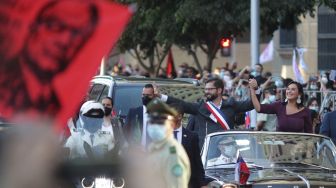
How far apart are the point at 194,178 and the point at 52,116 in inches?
145

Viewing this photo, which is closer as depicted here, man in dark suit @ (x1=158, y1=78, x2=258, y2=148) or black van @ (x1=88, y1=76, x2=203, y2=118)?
man in dark suit @ (x1=158, y1=78, x2=258, y2=148)

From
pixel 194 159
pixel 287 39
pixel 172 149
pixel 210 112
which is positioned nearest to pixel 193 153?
pixel 194 159

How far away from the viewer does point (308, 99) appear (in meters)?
19.4

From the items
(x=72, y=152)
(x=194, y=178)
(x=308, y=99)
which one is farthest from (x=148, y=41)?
(x=72, y=152)

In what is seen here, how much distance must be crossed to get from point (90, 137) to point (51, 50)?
303 cm

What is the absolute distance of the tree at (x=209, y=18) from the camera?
912 inches

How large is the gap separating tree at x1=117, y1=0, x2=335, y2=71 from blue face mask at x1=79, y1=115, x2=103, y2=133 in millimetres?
13784

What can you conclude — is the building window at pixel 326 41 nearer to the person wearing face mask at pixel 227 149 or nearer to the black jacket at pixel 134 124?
the person wearing face mask at pixel 227 149

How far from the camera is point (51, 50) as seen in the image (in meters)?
5.15

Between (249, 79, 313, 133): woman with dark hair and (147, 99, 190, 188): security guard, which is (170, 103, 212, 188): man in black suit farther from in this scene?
(249, 79, 313, 133): woman with dark hair

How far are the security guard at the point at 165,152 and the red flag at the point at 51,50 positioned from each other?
3.96 ft

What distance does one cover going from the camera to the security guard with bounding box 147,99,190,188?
6164mm

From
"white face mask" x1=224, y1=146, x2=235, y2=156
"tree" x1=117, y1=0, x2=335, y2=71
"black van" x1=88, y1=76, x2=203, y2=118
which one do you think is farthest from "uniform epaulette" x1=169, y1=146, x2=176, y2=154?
"tree" x1=117, y1=0, x2=335, y2=71

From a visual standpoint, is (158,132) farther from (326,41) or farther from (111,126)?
(326,41)
